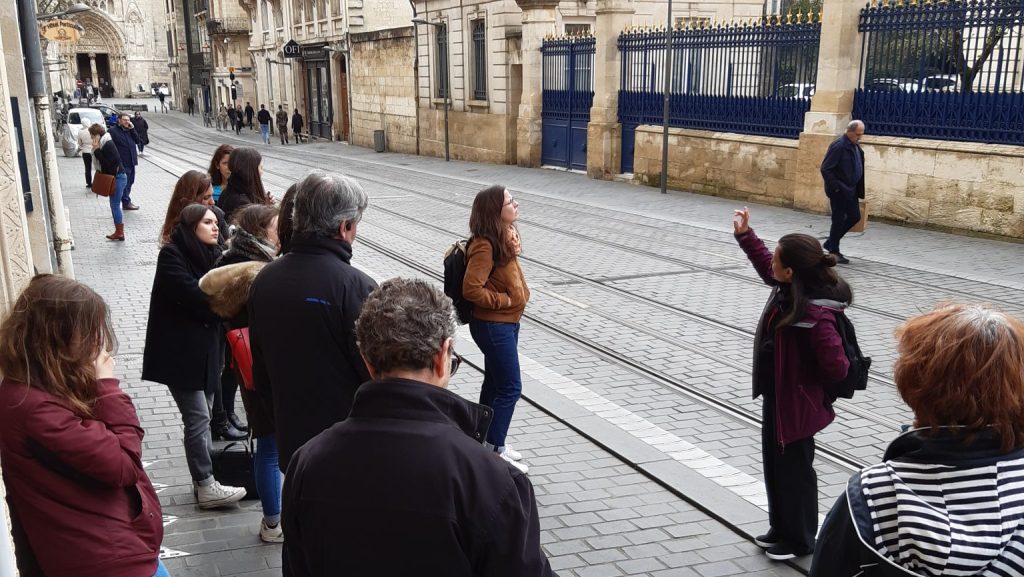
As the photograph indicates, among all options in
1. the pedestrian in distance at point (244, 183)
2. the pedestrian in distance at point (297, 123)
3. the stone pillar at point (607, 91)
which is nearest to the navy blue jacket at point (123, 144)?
the pedestrian in distance at point (244, 183)

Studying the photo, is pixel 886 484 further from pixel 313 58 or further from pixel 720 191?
pixel 313 58

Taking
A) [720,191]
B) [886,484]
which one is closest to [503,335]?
[886,484]

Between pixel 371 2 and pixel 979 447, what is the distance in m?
38.2

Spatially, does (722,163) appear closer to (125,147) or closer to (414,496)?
(125,147)

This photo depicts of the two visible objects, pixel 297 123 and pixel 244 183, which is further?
pixel 297 123

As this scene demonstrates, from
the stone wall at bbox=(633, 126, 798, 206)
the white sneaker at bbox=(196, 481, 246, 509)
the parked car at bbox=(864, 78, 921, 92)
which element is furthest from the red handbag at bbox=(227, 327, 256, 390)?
the stone wall at bbox=(633, 126, 798, 206)

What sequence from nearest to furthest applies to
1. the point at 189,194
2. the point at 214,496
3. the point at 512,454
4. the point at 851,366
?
the point at 851,366
the point at 214,496
the point at 512,454
the point at 189,194

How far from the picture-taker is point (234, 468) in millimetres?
5105

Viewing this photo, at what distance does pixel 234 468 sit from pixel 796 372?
3.11m

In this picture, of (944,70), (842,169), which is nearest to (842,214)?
(842,169)

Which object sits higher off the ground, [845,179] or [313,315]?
[313,315]

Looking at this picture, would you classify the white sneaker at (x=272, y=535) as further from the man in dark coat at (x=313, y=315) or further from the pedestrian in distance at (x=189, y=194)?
the pedestrian in distance at (x=189, y=194)

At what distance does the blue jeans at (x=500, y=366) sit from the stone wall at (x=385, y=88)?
27853 millimetres

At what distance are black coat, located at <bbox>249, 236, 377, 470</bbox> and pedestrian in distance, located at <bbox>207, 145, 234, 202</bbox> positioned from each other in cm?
458
